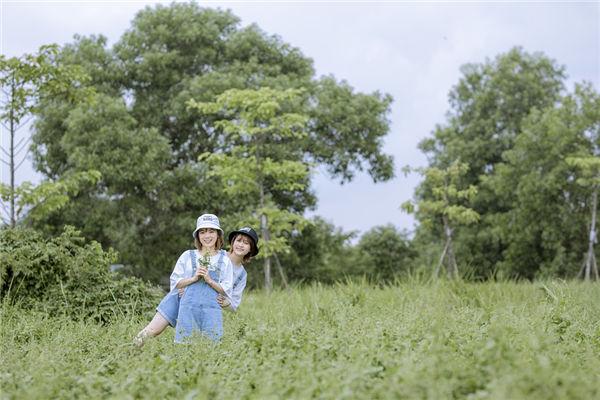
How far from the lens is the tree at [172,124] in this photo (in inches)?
897

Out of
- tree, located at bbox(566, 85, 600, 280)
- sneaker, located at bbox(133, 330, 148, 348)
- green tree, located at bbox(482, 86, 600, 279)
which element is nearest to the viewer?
sneaker, located at bbox(133, 330, 148, 348)

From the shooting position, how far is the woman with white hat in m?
6.58

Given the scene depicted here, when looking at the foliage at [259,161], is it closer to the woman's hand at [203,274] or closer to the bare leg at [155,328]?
the bare leg at [155,328]

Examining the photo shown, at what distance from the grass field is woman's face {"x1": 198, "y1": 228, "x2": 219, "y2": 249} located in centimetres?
77

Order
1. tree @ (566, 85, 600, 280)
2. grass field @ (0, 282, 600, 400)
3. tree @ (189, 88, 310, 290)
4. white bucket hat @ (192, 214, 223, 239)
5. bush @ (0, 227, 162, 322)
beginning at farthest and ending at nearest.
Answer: tree @ (566, 85, 600, 280), tree @ (189, 88, 310, 290), bush @ (0, 227, 162, 322), white bucket hat @ (192, 214, 223, 239), grass field @ (0, 282, 600, 400)

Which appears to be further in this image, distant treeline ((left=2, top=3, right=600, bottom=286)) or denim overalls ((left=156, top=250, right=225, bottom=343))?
distant treeline ((left=2, top=3, right=600, bottom=286))

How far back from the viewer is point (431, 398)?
354cm

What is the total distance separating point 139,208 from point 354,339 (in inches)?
721

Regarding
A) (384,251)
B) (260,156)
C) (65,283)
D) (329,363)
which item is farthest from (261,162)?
(384,251)

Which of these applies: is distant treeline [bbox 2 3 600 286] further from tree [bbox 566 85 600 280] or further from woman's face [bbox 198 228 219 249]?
woman's face [bbox 198 228 219 249]

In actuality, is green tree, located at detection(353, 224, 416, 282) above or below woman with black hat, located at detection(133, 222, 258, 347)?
above

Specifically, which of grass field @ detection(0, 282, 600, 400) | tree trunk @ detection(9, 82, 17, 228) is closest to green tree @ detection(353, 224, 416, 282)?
tree trunk @ detection(9, 82, 17, 228)

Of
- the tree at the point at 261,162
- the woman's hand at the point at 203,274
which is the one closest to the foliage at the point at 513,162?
the tree at the point at 261,162

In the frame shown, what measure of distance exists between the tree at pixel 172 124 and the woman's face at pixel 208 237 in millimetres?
15464
